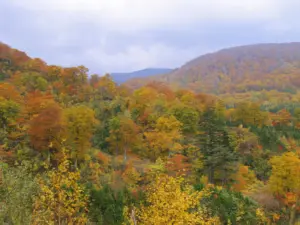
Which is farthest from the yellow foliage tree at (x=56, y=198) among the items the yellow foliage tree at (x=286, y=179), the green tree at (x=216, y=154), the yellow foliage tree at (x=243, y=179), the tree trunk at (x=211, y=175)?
the yellow foliage tree at (x=243, y=179)

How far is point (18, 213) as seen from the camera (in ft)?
34.3

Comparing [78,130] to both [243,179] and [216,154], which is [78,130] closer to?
[216,154]

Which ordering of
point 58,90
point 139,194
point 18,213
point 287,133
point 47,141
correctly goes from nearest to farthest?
Result: point 18,213 → point 139,194 → point 47,141 → point 58,90 → point 287,133

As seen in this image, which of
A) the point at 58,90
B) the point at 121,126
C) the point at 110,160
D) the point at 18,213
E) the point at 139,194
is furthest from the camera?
the point at 58,90

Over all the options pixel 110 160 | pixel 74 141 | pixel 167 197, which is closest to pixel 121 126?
pixel 110 160

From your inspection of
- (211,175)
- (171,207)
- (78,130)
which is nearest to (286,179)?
(211,175)

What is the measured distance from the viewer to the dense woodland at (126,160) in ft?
45.2

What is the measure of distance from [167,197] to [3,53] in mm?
86765

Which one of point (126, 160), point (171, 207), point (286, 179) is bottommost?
point (286, 179)

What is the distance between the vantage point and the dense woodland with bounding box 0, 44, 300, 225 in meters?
13.8

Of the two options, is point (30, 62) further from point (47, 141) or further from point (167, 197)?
point (167, 197)

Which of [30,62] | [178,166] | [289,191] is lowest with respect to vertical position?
[289,191]

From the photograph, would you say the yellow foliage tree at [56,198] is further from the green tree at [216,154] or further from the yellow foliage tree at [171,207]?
the green tree at [216,154]

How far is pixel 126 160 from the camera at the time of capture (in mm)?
48344
